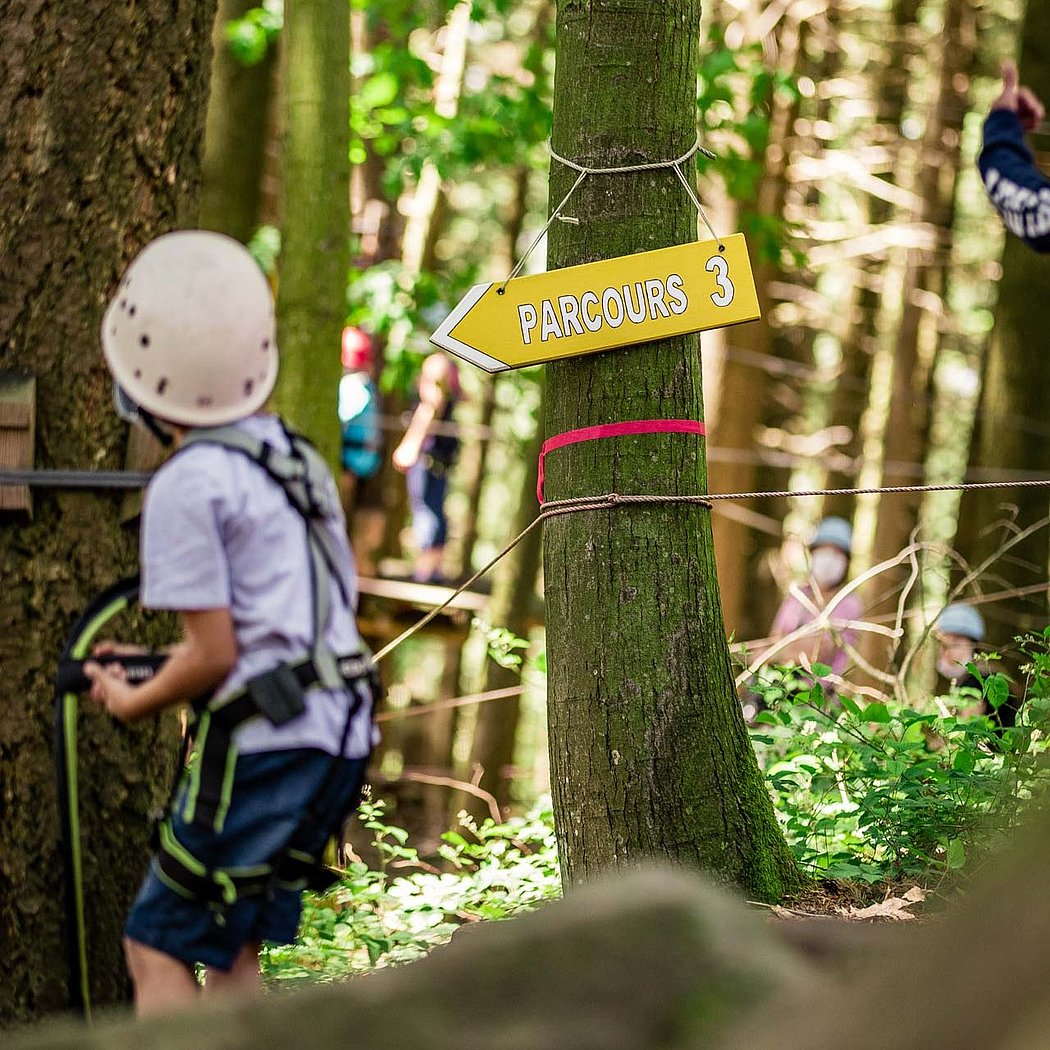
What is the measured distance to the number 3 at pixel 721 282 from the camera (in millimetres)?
4234

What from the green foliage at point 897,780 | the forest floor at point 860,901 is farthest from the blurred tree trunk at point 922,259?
the forest floor at point 860,901

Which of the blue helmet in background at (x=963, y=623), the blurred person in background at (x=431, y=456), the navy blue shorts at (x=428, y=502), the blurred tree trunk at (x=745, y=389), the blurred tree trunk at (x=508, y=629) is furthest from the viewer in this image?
the blurred tree trunk at (x=745, y=389)

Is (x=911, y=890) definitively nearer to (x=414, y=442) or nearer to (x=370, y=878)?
(x=370, y=878)

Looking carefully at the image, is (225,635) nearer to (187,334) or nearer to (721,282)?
(187,334)

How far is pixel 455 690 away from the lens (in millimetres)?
16594

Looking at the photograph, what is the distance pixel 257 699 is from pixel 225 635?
0.42 feet

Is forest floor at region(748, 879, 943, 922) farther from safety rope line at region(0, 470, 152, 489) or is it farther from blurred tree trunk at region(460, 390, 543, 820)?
blurred tree trunk at region(460, 390, 543, 820)

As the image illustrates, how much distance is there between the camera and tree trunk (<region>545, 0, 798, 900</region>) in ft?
13.7

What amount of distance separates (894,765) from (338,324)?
364 cm

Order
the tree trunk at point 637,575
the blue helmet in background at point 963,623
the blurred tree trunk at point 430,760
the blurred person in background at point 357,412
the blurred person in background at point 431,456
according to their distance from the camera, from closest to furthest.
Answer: the tree trunk at point 637,575 < the blue helmet in background at point 963,623 < the blurred person in background at point 357,412 < the blurred person in background at point 431,456 < the blurred tree trunk at point 430,760

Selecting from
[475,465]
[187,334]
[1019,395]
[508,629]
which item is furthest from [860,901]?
[475,465]

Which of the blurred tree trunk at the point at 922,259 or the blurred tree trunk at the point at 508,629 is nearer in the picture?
the blurred tree trunk at the point at 508,629

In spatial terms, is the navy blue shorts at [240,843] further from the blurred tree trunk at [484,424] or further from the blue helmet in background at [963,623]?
the blurred tree trunk at [484,424]

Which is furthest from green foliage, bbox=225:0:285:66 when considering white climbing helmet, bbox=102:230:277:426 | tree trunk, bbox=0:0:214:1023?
white climbing helmet, bbox=102:230:277:426
